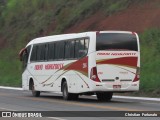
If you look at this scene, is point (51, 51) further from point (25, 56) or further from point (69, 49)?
point (25, 56)

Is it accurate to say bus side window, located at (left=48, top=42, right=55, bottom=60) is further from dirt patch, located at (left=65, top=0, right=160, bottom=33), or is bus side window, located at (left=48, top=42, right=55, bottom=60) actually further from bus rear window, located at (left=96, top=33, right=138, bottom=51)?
dirt patch, located at (left=65, top=0, right=160, bottom=33)

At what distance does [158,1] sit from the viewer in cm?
4638

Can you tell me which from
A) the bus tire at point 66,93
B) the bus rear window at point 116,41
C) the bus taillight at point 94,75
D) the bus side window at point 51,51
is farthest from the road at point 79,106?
the bus side window at point 51,51

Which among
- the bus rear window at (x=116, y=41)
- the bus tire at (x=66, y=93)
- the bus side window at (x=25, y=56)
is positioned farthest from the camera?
the bus side window at (x=25, y=56)

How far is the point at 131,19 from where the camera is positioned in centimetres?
4709

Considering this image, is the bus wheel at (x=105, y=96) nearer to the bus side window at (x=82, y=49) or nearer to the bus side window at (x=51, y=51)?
the bus side window at (x=82, y=49)

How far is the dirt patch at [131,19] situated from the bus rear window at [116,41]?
16.8 meters

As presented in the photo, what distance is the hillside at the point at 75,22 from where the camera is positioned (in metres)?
40.3

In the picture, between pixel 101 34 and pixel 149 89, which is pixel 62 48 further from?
pixel 149 89

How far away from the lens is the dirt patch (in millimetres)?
44875

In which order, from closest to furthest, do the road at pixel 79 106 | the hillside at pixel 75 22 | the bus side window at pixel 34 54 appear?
the road at pixel 79 106
the bus side window at pixel 34 54
the hillside at pixel 75 22

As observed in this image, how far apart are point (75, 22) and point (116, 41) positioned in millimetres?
28780

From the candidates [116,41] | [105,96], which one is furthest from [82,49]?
[105,96]

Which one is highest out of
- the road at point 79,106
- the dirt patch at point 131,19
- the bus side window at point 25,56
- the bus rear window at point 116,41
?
the dirt patch at point 131,19
